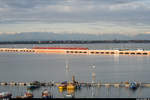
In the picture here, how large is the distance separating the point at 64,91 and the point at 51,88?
5.91 ft

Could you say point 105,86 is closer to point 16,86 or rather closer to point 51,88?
point 51,88

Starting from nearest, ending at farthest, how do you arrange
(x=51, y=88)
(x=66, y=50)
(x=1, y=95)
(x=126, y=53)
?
(x=1, y=95) < (x=51, y=88) < (x=126, y=53) < (x=66, y=50)

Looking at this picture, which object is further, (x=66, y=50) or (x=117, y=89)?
(x=66, y=50)

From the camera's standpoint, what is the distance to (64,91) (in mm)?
29125

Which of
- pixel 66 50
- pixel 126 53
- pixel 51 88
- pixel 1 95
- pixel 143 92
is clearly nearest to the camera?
pixel 1 95

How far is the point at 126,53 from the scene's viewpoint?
288 ft

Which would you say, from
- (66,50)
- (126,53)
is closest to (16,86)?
(126,53)

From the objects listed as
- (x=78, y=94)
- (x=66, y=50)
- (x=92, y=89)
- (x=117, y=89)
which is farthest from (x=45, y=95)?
(x=66, y=50)

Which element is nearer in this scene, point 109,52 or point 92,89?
point 92,89

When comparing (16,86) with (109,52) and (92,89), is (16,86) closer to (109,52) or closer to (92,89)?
(92,89)

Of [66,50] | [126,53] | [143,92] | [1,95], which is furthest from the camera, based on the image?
[66,50]

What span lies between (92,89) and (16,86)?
7304 mm

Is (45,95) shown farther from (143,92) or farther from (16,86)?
(143,92)

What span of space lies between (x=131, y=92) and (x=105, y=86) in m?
2.72
